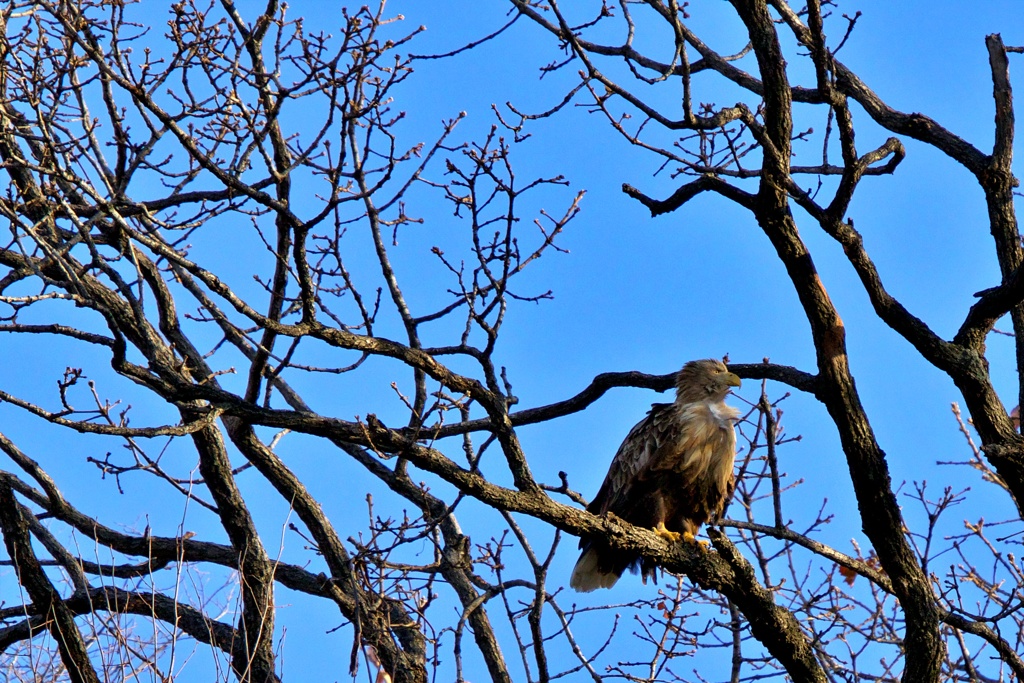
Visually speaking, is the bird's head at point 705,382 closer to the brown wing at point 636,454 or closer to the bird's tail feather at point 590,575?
the brown wing at point 636,454

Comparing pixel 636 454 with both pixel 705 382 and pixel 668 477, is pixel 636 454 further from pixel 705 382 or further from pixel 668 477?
pixel 705 382

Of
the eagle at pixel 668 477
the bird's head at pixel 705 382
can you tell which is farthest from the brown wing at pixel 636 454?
the bird's head at pixel 705 382

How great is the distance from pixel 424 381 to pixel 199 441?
57.4 inches

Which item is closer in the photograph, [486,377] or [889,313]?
[486,377]

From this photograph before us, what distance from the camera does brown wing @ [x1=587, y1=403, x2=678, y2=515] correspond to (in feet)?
19.9

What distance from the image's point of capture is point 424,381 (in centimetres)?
Answer: 646

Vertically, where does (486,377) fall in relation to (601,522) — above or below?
above

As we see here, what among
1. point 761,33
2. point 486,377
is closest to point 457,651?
point 486,377

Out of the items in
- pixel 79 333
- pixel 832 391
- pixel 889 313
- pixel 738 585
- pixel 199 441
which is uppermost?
pixel 79 333

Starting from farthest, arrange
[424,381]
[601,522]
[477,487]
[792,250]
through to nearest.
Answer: [424,381]
[792,250]
[601,522]
[477,487]

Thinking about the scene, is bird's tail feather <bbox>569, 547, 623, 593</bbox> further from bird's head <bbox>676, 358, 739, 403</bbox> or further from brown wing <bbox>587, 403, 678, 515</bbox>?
bird's head <bbox>676, 358, 739, 403</bbox>

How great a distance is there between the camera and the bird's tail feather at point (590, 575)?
618 cm

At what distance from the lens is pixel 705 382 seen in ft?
21.0

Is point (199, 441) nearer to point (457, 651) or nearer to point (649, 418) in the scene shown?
point (457, 651)
